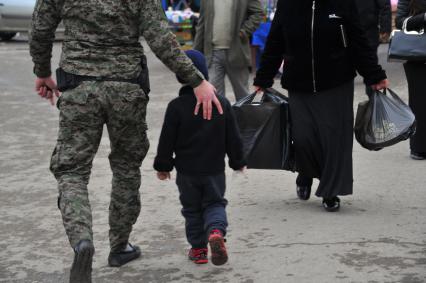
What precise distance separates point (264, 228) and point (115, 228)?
117 centimetres

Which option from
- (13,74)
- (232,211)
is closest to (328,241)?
(232,211)

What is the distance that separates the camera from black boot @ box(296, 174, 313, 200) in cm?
664

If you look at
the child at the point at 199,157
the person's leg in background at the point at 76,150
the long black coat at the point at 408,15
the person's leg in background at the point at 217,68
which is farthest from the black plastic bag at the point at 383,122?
the person's leg in background at the point at 217,68

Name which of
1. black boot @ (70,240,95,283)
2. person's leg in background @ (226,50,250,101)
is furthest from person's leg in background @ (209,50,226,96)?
black boot @ (70,240,95,283)

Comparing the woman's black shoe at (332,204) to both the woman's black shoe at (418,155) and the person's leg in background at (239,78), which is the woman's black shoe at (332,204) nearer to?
the woman's black shoe at (418,155)

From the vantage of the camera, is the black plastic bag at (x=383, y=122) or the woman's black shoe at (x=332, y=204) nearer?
the black plastic bag at (x=383, y=122)

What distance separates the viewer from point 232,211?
647 cm

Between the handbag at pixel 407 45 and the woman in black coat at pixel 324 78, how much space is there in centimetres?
114

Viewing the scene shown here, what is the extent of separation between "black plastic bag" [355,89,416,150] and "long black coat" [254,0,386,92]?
0.18m

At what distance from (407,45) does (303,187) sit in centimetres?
153

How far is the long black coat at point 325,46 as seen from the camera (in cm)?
609

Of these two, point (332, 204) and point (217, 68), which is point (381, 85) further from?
point (217, 68)

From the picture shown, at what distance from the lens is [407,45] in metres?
7.34

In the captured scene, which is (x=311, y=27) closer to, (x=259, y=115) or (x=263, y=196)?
(x=259, y=115)
